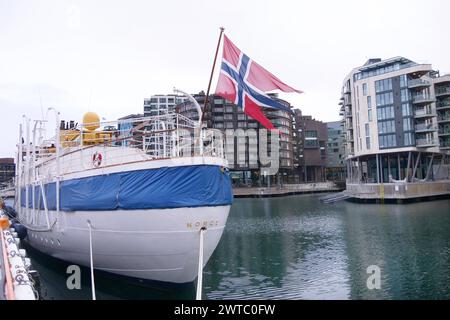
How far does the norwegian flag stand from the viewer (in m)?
14.6

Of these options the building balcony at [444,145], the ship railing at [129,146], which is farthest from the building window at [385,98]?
the ship railing at [129,146]

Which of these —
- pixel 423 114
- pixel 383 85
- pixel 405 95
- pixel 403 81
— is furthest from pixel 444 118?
pixel 383 85

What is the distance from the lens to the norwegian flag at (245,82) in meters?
14.6

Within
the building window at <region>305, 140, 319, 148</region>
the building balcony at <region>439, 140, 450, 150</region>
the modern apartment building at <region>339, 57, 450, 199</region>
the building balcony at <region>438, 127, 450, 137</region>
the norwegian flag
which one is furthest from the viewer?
the building window at <region>305, 140, 319, 148</region>

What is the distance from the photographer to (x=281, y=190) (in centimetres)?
10669

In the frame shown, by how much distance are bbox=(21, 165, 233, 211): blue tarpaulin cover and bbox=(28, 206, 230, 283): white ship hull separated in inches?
10.6

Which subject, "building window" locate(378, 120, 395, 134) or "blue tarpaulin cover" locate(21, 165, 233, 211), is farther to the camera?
"building window" locate(378, 120, 395, 134)

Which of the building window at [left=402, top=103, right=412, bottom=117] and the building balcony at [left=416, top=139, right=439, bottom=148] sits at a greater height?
the building window at [left=402, top=103, right=412, bottom=117]

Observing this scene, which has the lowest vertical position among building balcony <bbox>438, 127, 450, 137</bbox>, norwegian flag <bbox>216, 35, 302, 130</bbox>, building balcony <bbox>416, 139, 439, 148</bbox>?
norwegian flag <bbox>216, 35, 302, 130</bbox>

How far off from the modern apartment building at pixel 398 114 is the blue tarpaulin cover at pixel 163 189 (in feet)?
212

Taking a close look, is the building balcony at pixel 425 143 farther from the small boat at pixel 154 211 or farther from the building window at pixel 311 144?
the building window at pixel 311 144

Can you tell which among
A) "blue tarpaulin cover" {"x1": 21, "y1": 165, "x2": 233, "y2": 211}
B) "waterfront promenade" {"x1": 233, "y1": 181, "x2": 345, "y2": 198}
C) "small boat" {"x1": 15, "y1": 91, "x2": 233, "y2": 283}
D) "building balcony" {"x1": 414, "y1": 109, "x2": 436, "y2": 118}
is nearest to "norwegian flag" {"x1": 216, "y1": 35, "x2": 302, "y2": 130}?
"small boat" {"x1": 15, "y1": 91, "x2": 233, "y2": 283}

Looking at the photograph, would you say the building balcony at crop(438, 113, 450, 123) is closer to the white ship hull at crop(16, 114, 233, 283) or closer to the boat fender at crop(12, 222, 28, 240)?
the white ship hull at crop(16, 114, 233, 283)
